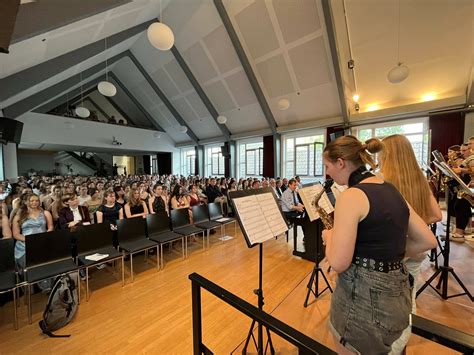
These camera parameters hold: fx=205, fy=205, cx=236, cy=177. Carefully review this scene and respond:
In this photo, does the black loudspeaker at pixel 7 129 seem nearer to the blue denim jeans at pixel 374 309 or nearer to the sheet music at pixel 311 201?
the sheet music at pixel 311 201

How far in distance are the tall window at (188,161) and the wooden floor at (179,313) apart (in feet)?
42.8

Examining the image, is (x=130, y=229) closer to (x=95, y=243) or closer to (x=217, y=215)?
(x=95, y=243)

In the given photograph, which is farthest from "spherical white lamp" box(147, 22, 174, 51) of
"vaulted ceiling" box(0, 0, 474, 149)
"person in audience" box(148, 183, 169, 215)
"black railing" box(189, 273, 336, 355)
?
"black railing" box(189, 273, 336, 355)

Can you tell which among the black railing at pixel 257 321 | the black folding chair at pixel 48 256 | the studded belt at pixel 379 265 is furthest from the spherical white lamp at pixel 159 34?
the studded belt at pixel 379 265

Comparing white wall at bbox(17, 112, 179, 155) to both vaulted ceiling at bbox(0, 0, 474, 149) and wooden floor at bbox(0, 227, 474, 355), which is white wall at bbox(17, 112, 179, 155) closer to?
vaulted ceiling at bbox(0, 0, 474, 149)

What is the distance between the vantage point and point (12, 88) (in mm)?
5172

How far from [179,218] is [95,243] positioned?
1.53 meters

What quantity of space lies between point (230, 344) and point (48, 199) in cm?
448

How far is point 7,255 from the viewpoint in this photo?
2473mm

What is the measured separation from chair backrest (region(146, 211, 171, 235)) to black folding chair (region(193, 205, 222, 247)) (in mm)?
639

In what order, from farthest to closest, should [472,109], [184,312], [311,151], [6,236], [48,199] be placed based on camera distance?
[311,151], [472,109], [48,199], [6,236], [184,312]

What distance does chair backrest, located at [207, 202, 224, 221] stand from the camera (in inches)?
197

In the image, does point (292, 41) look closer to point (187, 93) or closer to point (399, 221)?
point (187, 93)

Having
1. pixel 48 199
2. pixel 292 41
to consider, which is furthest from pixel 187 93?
pixel 48 199
